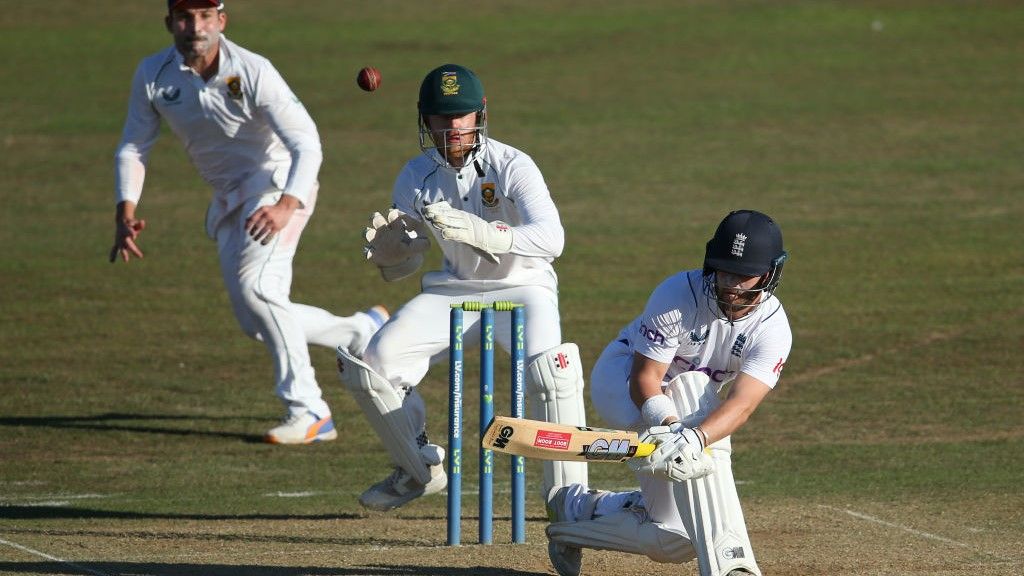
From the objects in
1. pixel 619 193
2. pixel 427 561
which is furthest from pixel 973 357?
pixel 619 193

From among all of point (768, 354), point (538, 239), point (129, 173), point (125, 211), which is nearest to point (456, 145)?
point (538, 239)

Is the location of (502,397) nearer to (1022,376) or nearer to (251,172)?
(251,172)

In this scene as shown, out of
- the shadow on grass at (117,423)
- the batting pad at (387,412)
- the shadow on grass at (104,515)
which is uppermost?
the batting pad at (387,412)

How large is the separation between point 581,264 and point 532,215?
6.47 m

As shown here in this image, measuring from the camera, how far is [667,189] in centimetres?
1542

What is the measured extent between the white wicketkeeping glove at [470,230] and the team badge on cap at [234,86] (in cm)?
243

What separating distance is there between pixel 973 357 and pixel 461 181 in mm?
4483

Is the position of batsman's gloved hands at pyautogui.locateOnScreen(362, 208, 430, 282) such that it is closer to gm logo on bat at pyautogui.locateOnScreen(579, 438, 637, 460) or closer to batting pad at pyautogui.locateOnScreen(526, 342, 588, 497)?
batting pad at pyautogui.locateOnScreen(526, 342, 588, 497)

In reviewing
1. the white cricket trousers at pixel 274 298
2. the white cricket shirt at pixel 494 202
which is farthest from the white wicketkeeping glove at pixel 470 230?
the white cricket trousers at pixel 274 298

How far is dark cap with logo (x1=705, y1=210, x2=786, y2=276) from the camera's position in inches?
205

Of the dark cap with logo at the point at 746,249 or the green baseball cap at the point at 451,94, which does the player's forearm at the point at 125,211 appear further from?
the dark cap with logo at the point at 746,249

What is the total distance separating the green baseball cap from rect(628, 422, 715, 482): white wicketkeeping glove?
5.79 feet

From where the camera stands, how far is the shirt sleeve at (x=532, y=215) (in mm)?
6105

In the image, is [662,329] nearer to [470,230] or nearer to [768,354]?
[768,354]
